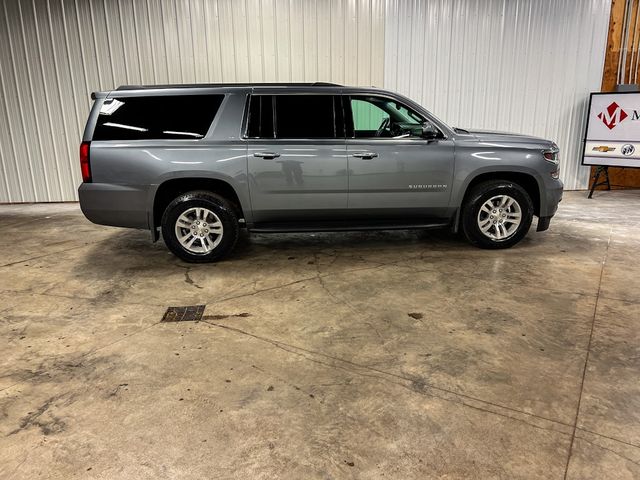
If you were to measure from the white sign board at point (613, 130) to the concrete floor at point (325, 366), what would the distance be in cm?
406

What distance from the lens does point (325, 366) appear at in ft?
9.97

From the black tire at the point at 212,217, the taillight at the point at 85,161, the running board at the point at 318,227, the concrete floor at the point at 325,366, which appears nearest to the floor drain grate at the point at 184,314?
the concrete floor at the point at 325,366

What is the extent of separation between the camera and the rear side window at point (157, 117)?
4.79 meters

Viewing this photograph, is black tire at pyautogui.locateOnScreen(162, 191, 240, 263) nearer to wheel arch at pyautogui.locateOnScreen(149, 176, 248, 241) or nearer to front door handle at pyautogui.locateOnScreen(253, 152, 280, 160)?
wheel arch at pyautogui.locateOnScreen(149, 176, 248, 241)

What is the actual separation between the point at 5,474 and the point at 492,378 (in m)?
2.59

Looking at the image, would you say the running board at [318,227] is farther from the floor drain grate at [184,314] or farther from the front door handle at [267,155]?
the floor drain grate at [184,314]

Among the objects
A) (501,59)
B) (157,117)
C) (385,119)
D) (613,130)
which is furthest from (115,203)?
(613,130)

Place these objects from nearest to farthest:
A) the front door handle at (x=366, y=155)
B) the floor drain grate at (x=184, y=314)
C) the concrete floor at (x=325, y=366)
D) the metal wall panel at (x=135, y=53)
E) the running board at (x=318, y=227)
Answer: the concrete floor at (x=325, y=366) < the floor drain grate at (x=184, y=314) < the front door handle at (x=366, y=155) < the running board at (x=318, y=227) < the metal wall panel at (x=135, y=53)

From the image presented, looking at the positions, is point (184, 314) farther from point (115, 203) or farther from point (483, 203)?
point (483, 203)

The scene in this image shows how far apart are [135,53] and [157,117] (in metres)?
4.45

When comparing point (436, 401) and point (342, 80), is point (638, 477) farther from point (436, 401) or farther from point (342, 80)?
point (342, 80)

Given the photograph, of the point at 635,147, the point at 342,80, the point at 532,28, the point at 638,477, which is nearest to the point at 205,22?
the point at 342,80

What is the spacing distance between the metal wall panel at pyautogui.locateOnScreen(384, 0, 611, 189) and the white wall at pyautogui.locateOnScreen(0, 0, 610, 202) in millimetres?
19

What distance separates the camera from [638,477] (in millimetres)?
2104
